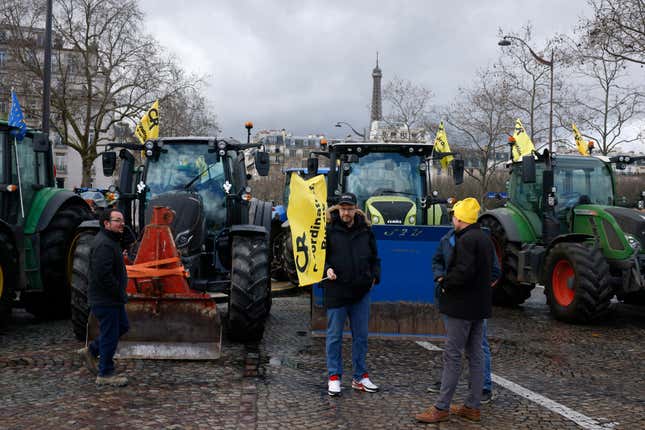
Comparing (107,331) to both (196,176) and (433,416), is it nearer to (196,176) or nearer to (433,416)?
(433,416)

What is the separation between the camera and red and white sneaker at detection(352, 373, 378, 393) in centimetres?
604

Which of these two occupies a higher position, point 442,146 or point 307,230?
point 442,146

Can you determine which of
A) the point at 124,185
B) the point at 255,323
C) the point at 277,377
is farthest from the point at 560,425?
the point at 124,185

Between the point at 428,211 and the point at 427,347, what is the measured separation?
2.93 metres

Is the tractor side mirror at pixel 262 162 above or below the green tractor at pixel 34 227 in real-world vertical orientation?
above

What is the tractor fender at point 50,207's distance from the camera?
8.60 metres

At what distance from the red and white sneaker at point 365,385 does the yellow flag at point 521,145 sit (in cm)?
625

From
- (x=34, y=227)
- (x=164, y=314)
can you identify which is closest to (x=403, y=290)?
(x=164, y=314)

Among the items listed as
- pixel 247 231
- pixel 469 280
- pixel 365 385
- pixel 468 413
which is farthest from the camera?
pixel 247 231

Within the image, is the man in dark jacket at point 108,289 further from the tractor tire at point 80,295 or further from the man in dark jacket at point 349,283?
the man in dark jacket at point 349,283

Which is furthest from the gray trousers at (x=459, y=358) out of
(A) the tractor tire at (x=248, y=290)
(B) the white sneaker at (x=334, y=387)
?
(A) the tractor tire at (x=248, y=290)

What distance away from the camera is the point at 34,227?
8.59 metres

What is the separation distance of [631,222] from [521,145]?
2352 millimetres

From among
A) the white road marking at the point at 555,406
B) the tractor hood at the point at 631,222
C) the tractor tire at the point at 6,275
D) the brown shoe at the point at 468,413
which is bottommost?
the white road marking at the point at 555,406
